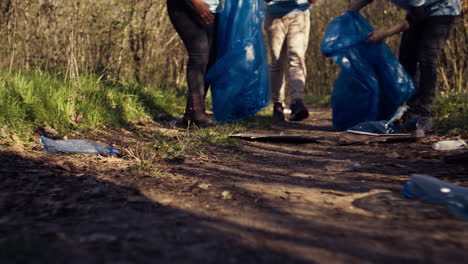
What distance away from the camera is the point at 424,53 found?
3350 millimetres

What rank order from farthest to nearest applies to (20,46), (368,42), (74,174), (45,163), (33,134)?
(20,46), (368,42), (33,134), (45,163), (74,174)

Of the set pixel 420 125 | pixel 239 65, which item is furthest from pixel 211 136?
pixel 420 125

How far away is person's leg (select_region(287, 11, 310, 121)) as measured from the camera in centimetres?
404

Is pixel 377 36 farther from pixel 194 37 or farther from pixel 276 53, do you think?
pixel 194 37

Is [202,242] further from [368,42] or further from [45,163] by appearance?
[368,42]

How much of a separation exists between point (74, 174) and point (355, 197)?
3.75 feet

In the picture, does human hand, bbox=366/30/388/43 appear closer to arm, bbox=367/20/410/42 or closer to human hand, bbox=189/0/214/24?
arm, bbox=367/20/410/42

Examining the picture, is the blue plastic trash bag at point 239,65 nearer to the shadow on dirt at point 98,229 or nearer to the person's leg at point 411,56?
the person's leg at point 411,56

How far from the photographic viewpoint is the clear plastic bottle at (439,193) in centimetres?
127

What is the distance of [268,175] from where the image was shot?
1.88 m

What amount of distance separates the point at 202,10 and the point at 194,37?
8.9 inches

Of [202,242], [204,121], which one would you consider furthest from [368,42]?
[202,242]

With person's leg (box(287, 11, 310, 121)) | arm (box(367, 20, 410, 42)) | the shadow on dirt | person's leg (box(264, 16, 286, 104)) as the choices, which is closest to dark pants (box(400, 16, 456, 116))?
arm (box(367, 20, 410, 42))

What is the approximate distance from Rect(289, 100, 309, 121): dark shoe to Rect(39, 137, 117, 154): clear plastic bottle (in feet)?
7.41
